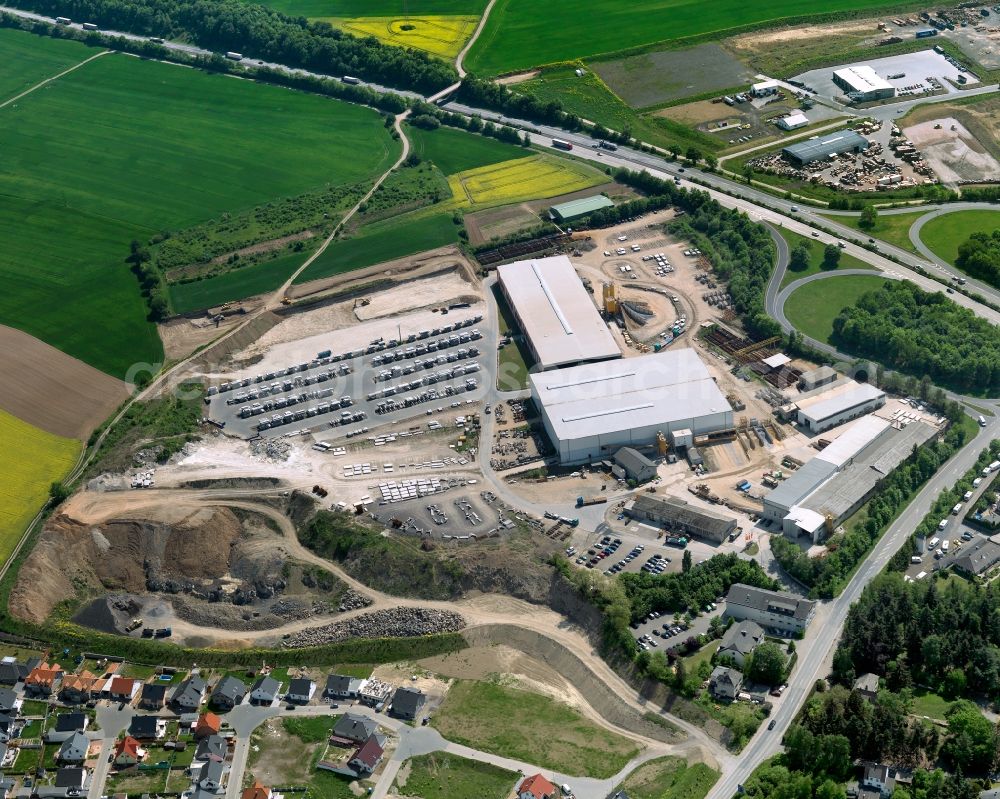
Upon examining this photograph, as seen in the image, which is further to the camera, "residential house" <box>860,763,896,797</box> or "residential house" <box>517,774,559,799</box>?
"residential house" <box>517,774,559,799</box>

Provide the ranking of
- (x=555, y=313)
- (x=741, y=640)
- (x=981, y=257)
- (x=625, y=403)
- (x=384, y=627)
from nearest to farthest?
1. (x=741, y=640)
2. (x=384, y=627)
3. (x=625, y=403)
4. (x=555, y=313)
5. (x=981, y=257)

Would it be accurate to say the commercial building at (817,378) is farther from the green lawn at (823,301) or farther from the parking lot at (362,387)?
the parking lot at (362,387)

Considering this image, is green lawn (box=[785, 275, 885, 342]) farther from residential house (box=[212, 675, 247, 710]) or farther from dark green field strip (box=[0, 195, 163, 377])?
residential house (box=[212, 675, 247, 710])

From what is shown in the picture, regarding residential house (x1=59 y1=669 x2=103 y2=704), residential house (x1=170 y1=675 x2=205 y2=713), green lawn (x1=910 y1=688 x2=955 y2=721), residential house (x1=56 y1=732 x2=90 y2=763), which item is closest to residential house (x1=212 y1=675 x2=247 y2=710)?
residential house (x1=170 y1=675 x2=205 y2=713)

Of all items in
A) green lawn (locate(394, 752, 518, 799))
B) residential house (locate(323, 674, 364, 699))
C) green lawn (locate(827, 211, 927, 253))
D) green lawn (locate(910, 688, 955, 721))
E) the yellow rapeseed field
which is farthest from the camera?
green lawn (locate(827, 211, 927, 253))

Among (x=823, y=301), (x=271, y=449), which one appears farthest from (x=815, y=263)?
(x=271, y=449)

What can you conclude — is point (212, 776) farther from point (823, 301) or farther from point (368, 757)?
point (823, 301)

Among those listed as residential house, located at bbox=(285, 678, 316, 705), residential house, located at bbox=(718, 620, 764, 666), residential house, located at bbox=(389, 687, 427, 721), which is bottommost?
residential house, located at bbox=(285, 678, 316, 705)
